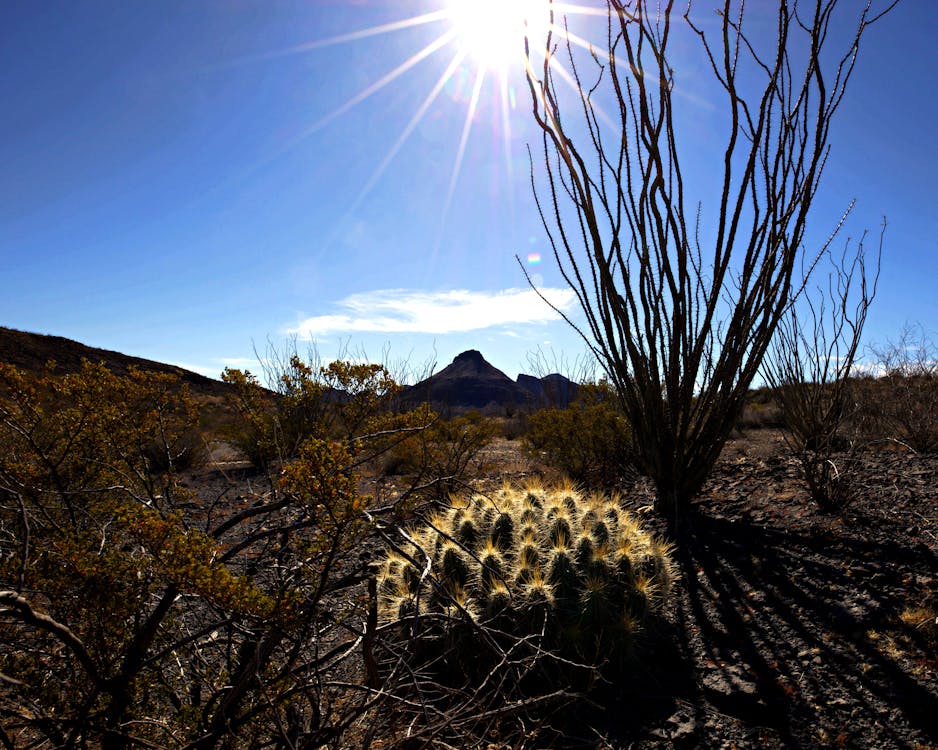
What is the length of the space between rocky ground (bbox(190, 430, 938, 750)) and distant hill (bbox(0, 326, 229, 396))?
104 feet

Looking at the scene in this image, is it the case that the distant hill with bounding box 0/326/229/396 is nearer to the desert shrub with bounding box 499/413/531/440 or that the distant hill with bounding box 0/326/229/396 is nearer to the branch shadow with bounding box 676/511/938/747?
the desert shrub with bounding box 499/413/531/440

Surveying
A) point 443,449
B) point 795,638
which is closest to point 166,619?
point 795,638

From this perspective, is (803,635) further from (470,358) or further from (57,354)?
(470,358)

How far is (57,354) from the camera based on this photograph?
1368 inches

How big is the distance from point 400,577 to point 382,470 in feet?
19.6

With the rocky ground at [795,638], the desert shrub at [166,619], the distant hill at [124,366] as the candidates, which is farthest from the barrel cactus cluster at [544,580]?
the distant hill at [124,366]

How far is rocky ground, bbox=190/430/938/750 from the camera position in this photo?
7.09 ft

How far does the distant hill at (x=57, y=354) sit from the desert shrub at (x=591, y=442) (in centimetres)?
2796

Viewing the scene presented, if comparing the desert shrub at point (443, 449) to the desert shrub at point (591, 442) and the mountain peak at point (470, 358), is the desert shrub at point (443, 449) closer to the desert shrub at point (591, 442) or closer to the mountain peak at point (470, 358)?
the desert shrub at point (591, 442)

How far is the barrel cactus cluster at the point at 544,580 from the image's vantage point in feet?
8.80

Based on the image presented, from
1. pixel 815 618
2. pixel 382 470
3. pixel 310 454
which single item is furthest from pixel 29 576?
pixel 382 470

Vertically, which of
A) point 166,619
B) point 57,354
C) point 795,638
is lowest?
point 795,638

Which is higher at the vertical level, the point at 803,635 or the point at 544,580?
the point at 544,580

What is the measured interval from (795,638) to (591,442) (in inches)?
182
